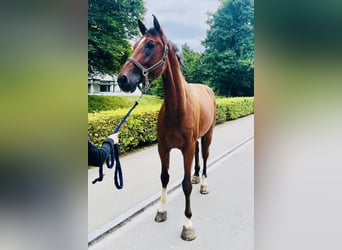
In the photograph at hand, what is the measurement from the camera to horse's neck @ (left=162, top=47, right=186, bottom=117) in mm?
1362

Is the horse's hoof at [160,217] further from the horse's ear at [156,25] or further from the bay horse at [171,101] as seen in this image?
the horse's ear at [156,25]

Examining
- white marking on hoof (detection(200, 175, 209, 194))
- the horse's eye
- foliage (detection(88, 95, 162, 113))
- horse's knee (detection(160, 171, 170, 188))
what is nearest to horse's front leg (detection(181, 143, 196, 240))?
horse's knee (detection(160, 171, 170, 188))

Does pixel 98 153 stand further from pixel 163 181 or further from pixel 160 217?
pixel 160 217

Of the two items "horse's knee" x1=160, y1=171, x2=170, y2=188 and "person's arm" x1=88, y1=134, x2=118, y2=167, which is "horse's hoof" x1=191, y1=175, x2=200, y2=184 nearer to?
"horse's knee" x1=160, y1=171, x2=170, y2=188

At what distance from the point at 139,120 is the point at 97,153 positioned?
95 cm

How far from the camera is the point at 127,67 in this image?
1.19 m

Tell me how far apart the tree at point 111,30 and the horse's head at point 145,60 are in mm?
119

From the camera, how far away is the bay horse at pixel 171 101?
4.00 feet

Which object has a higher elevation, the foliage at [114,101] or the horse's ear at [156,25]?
the horse's ear at [156,25]

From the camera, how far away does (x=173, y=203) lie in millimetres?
1562

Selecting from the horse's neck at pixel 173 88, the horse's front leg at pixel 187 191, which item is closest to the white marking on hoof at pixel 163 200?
the horse's front leg at pixel 187 191
